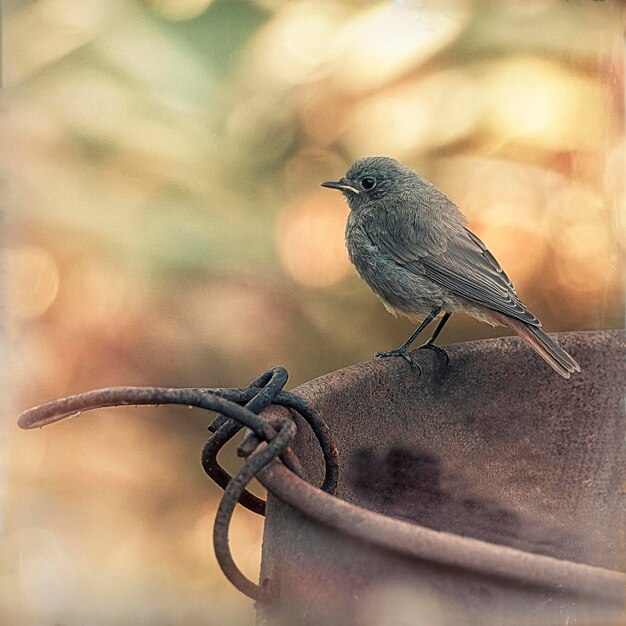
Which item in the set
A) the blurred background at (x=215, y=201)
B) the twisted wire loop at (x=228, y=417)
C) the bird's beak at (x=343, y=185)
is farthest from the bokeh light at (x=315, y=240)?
the twisted wire loop at (x=228, y=417)

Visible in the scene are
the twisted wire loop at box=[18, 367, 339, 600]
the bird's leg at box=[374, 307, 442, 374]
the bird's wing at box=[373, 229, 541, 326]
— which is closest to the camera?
the twisted wire loop at box=[18, 367, 339, 600]

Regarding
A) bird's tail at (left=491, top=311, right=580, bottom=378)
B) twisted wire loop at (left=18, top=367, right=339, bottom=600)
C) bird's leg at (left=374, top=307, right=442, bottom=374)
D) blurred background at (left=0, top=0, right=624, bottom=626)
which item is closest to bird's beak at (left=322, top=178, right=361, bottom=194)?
blurred background at (left=0, top=0, right=624, bottom=626)

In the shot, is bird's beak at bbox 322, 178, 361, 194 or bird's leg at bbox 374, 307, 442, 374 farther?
bird's beak at bbox 322, 178, 361, 194

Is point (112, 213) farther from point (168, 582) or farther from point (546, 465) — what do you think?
point (546, 465)

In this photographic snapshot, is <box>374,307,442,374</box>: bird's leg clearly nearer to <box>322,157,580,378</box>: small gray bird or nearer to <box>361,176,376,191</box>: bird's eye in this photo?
<box>322,157,580,378</box>: small gray bird

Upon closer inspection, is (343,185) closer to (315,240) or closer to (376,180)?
(376,180)

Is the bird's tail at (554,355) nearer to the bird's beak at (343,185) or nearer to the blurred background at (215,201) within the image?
the blurred background at (215,201)
